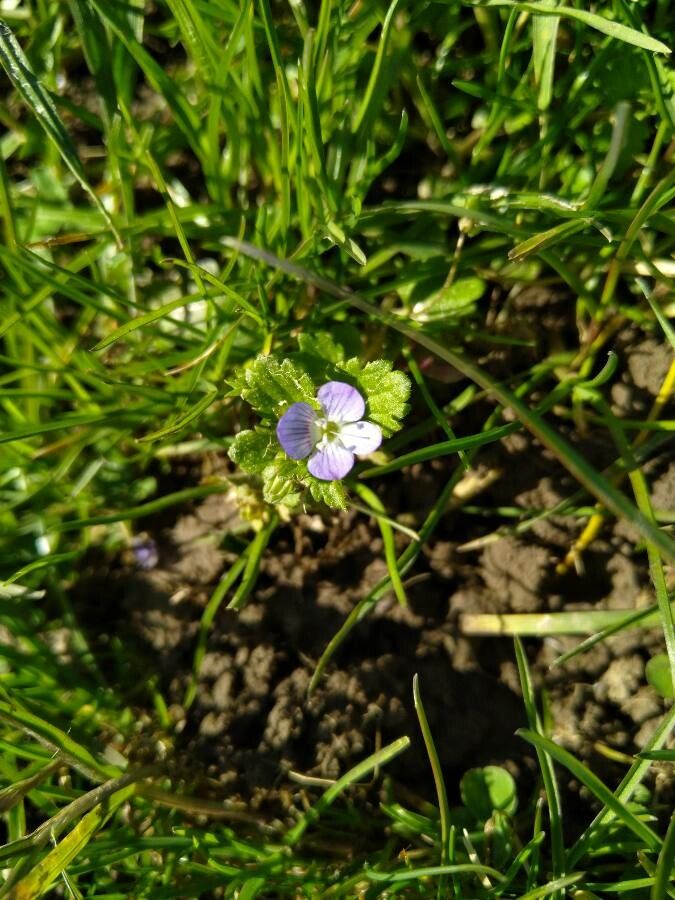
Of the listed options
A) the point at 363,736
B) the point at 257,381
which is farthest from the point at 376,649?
the point at 257,381

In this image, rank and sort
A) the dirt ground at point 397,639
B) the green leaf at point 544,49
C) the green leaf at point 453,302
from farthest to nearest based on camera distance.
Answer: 1. the green leaf at point 453,302
2. the dirt ground at point 397,639
3. the green leaf at point 544,49

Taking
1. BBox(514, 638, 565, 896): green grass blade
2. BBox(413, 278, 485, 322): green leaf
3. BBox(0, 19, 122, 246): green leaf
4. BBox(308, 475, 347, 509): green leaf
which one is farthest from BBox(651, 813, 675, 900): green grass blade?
BBox(0, 19, 122, 246): green leaf

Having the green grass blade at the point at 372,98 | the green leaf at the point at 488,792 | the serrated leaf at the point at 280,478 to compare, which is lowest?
the green leaf at the point at 488,792

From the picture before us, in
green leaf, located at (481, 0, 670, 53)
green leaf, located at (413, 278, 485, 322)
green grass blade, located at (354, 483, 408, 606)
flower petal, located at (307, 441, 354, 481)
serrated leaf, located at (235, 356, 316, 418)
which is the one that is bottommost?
green grass blade, located at (354, 483, 408, 606)

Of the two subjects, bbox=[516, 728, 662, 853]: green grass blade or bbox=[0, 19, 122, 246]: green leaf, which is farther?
bbox=[0, 19, 122, 246]: green leaf

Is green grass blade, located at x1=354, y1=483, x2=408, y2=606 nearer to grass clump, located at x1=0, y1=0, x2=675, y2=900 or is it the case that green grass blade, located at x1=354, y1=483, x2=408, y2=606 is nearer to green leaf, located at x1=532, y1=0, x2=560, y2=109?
grass clump, located at x1=0, y1=0, x2=675, y2=900

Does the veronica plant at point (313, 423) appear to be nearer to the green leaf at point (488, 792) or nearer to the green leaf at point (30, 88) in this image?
the green leaf at point (30, 88)

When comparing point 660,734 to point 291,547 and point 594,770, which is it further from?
point 291,547

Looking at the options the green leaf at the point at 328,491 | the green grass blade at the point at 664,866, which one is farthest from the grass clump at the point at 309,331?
the green grass blade at the point at 664,866
